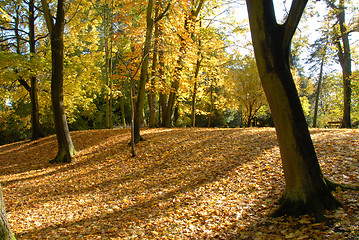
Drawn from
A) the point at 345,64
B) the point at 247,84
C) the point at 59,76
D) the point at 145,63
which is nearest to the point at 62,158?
the point at 59,76

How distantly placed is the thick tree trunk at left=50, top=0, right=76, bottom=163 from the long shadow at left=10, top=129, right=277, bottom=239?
1.47 m

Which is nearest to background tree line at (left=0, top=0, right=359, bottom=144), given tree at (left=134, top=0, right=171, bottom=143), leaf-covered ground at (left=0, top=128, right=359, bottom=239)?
tree at (left=134, top=0, right=171, bottom=143)

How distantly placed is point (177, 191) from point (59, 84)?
7040 mm

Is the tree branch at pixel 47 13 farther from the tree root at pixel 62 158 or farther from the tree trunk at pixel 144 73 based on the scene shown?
the tree root at pixel 62 158

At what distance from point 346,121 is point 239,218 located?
1328cm

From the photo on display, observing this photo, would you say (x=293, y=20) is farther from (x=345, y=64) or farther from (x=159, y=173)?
(x=345, y=64)

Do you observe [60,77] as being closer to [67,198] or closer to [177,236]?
[67,198]

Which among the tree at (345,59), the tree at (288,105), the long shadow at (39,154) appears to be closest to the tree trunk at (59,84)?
the long shadow at (39,154)

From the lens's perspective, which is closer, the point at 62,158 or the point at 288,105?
the point at 288,105

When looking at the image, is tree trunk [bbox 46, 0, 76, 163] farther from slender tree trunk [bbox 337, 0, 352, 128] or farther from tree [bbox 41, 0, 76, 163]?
slender tree trunk [bbox 337, 0, 352, 128]

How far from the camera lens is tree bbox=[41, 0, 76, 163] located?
9703 millimetres

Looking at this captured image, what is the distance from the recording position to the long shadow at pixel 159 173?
541cm

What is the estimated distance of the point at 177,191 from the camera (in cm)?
618

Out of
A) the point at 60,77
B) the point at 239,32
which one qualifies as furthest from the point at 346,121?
the point at 60,77
